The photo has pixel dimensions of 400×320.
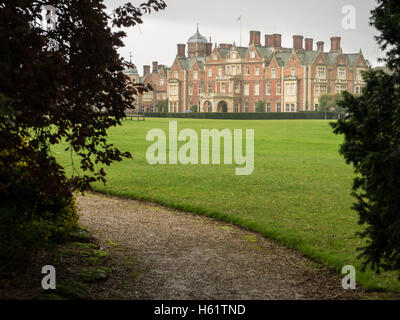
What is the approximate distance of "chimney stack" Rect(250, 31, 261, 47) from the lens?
265ft

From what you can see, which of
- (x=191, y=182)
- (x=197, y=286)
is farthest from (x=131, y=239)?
(x=191, y=182)

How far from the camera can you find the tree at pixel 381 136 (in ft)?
15.5

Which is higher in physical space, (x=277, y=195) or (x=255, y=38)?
(x=255, y=38)

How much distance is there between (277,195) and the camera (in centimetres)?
1248

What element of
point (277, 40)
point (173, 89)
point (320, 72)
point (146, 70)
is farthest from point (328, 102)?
point (146, 70)

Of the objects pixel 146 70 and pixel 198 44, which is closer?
pixel 198 44

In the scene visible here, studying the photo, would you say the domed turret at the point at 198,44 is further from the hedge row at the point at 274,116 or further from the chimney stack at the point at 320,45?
the hedge row at the point at 274,116

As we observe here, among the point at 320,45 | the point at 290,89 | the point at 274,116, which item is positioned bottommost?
the point at 274,116

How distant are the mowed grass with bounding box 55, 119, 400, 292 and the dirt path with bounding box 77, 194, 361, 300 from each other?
0.39m

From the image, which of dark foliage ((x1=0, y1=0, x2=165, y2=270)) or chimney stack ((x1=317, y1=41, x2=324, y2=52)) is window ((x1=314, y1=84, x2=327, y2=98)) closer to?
chimney stack ((x1=317, y1=41, x2=324, y2=52))

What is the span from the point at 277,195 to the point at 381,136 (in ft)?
24.7

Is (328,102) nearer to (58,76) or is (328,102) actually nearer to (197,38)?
(197,38)

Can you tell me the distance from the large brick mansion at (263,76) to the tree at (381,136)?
7172cm

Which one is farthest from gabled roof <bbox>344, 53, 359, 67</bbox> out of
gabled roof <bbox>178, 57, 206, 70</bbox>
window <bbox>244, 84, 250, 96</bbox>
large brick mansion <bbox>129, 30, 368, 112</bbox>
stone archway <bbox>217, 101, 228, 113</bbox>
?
gabled roof <bbox>178, 57, 206, 70</bbox>
